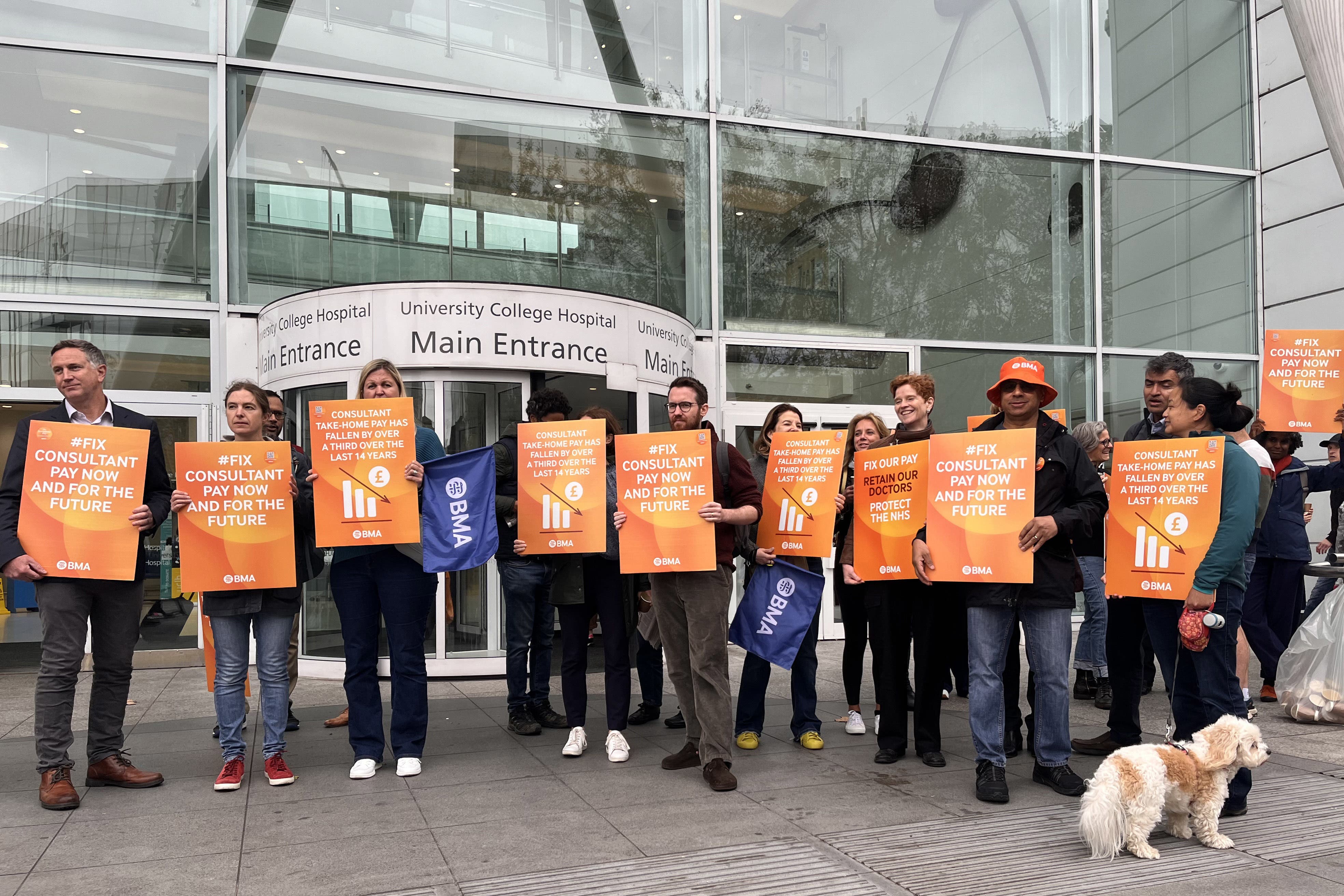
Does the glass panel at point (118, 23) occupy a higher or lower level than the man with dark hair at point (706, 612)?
higher

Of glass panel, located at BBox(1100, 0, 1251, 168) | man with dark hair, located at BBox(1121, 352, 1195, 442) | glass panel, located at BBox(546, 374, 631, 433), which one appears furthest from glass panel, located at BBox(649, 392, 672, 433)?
glass panel, located at BBox(1100, 0, 1251, 168)

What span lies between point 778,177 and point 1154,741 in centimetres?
752

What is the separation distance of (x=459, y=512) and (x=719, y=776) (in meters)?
1.95

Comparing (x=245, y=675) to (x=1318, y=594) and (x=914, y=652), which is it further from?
(x=1318, y=594)

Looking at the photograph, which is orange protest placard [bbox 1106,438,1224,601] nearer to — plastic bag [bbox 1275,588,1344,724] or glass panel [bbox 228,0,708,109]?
plastic bag [bbox 1275,588,1344,724]

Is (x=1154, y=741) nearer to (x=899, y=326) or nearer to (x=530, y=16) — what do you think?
(x=899, y=326)

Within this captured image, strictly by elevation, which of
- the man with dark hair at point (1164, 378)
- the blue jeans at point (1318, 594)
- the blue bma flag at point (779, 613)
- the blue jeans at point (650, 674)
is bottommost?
the blue jeans at point (650, 674)

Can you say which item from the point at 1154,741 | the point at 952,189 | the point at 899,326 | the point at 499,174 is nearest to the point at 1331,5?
the point at 952,189

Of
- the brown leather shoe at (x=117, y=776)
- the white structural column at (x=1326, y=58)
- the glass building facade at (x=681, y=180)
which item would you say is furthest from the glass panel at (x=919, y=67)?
the brown leather shoe at (x=117, y=776)

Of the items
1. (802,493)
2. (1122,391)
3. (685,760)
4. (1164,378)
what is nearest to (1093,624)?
(1164,378)

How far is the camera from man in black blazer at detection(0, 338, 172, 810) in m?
4.76

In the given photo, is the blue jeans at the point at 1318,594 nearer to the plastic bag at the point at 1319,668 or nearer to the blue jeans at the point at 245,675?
the plastic bag at the point at 1319,668

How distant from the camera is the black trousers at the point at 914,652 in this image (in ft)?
17.8

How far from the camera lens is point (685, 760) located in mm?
5293
